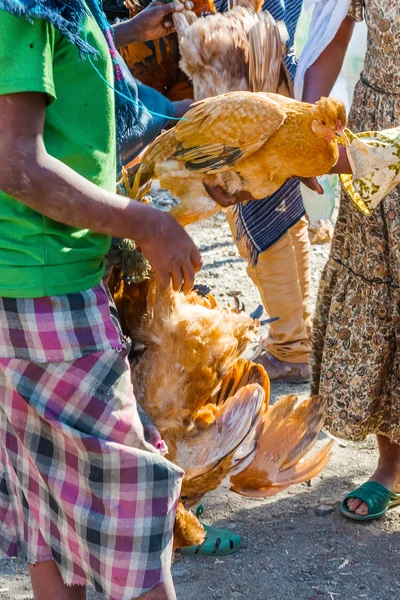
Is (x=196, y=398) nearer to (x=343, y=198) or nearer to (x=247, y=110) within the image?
(x=247, y=110)

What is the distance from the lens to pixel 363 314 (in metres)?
2.99

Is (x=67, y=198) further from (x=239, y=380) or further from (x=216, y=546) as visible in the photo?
(x=216, y=546)

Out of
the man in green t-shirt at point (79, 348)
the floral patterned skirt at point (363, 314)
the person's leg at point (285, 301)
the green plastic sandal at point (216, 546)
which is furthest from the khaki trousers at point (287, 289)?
the man in green t-shirt at point (79, 348)

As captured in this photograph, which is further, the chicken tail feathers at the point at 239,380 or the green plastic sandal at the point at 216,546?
the green plastic sandal at the point at 216,546

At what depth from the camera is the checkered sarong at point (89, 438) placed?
73.5 inches

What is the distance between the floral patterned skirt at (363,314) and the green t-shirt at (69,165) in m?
1.29

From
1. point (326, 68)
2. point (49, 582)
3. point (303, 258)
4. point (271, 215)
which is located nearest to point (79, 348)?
point (49, 582)

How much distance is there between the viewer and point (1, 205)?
1.79m

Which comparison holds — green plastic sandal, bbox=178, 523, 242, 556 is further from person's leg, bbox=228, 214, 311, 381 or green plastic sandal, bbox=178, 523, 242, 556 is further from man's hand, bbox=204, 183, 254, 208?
person's leg, bbox=228, 214, 311, 381

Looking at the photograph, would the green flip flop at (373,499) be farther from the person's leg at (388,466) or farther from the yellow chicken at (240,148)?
the yellow chicken at (240,148)

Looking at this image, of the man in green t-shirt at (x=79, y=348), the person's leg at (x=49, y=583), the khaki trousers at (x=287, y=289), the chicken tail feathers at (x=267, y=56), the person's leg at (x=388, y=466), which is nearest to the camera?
the man in green t-shirt at (x=79, y=348)

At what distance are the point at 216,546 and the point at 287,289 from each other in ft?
5.28

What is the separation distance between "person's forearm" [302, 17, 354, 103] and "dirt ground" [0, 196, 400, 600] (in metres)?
1.51

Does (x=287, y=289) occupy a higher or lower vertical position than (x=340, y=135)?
lower
